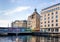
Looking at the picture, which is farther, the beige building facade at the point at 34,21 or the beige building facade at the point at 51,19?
the beige building facade at the point at 34,21

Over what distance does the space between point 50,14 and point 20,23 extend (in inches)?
2831

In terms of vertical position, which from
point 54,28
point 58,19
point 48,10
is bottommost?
point 54,28

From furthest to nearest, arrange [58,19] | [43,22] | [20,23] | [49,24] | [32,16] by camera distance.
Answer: [20,23], [32,16], [43,22], [49,24], [58,19]

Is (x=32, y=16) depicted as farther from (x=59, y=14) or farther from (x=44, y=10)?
(x=59, y=14)

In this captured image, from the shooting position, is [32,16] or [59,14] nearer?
[59,14]

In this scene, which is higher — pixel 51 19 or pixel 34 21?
pixel 51 19

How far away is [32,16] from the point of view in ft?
446

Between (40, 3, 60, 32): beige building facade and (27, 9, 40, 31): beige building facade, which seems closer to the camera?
(40, 3, 60, 32): beige building facade

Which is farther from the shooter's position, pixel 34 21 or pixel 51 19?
pixel 34 21

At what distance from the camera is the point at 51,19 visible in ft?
312

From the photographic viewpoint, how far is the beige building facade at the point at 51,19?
90.9 metres

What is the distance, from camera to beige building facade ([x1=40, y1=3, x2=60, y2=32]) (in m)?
90.9

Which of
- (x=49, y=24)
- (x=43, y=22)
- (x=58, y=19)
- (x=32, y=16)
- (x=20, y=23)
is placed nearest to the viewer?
(x=58, y=19)

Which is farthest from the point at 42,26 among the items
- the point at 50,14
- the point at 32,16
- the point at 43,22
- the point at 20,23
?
the point at 20,23
